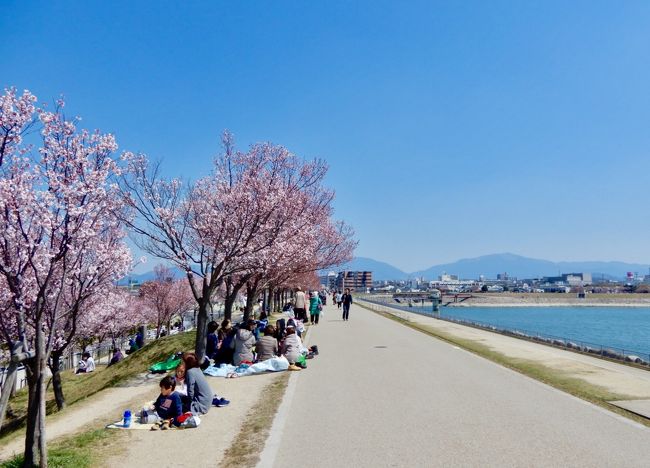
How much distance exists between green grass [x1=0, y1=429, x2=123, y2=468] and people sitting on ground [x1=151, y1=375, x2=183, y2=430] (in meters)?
0.81

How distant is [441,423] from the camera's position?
27.7 ft

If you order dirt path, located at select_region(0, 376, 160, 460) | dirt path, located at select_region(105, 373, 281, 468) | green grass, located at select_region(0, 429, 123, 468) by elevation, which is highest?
dirt path, located at select_region(105, 373, 281, 468)

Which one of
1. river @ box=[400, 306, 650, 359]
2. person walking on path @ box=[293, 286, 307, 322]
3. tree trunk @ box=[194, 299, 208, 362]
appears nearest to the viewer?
tree trunk @ box=[194, 299, 208, 362]

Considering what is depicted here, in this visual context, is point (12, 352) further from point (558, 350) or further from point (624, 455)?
point (558, 350)

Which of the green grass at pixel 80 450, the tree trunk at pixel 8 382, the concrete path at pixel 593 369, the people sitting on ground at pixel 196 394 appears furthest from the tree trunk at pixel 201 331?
the concrete path at pixel 593 369

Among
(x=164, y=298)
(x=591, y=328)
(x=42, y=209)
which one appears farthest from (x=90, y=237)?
(x=591, y=328)

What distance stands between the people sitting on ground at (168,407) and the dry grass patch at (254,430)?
1216 mm

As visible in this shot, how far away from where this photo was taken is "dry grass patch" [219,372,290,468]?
6.90m

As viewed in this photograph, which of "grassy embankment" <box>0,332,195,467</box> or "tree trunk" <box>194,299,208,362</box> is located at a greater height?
"tree trunk" <box>194,299,208,362</box>

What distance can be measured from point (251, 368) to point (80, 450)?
263 inches

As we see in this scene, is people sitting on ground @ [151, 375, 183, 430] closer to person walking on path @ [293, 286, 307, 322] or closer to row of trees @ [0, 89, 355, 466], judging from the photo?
row of trees @ [0, 89, 355, 466]

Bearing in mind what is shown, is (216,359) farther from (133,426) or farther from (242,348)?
(133,426)

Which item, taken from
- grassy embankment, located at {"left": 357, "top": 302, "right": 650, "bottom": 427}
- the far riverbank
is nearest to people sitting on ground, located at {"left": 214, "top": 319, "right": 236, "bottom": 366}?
grassy embankment, located at {"left": 357, "top": 302, "right": 650, "bottom": 427}

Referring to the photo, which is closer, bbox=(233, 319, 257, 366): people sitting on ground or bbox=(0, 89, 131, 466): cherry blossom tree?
bbox=(0, 89, 131, 466): cherry blossom tree
